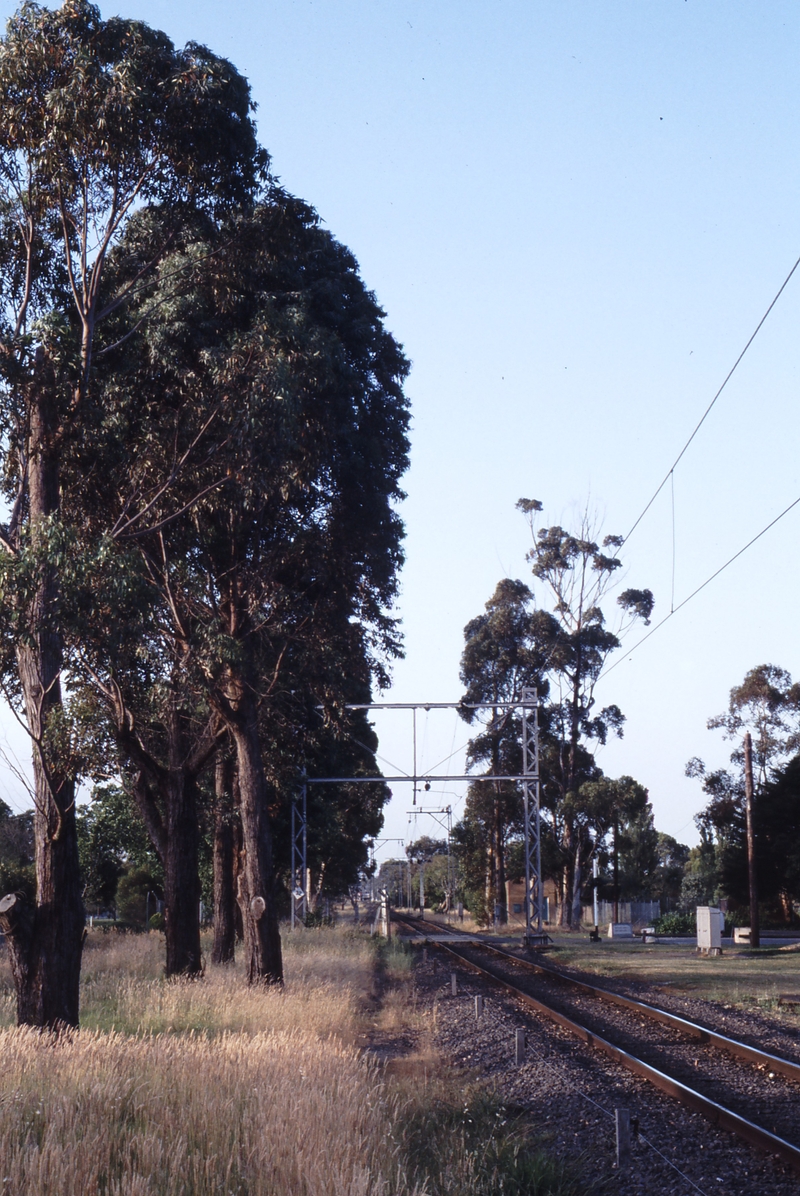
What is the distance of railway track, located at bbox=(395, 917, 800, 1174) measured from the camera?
938 cm

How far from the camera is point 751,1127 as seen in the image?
346 inches

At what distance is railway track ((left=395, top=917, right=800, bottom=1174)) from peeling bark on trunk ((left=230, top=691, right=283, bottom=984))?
178 inches

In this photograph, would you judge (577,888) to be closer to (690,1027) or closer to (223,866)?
(223,866)

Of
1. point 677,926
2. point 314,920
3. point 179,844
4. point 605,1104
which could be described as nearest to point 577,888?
point 677,926

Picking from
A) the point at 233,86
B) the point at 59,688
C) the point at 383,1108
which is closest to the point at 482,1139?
the point at 383,1108

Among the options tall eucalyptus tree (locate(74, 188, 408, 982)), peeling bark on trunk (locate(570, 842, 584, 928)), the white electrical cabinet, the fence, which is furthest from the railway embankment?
the fence

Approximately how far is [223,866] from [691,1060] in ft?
48.4

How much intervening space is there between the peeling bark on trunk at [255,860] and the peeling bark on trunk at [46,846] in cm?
618

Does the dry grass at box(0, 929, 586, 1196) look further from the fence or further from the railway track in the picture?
the fence

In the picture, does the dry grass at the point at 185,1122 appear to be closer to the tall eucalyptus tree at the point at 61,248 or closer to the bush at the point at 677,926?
the tall eucalyptus tree at the point at 61,248

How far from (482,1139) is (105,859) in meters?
48.9

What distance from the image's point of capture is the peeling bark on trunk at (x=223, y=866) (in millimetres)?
24906

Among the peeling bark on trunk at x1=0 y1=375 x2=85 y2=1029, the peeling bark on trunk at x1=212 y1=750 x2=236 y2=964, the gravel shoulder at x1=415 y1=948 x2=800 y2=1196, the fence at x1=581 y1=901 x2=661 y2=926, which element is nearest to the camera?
the gravel shoulder at x1=415 y1=948 x2=800 y2=1196

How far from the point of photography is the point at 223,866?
25.7 m
